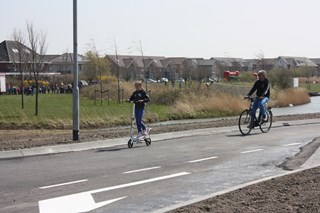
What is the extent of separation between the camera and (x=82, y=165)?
1012 centimetres

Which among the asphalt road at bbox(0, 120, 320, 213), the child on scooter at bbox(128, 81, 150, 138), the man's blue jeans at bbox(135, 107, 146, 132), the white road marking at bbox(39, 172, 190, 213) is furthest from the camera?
the man's blue jeans at bbox(135, 107, 146, 132)

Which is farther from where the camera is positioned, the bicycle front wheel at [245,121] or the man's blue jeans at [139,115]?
the bicycle front wheel at [245,121]

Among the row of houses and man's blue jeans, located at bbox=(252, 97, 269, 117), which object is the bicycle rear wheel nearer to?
man's blue jeans, located at bbox=(252, 97, 269, 117)

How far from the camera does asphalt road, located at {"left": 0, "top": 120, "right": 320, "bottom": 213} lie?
701 centimetres

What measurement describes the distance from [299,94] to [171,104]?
15533 millimetres

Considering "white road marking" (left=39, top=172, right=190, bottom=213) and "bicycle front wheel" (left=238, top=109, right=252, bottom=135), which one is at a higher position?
"bicycle front wheel" (left=238, top=109, right=252, bottom=135)

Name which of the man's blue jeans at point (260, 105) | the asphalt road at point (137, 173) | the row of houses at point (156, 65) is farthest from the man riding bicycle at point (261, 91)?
the row of houses at point (156, 65)

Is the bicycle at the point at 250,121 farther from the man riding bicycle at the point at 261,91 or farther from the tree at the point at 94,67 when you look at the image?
the tree at the point at 94,67

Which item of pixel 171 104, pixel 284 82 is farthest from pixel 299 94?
pixel 171 104

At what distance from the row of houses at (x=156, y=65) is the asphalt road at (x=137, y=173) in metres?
24.8

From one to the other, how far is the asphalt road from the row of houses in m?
24.8

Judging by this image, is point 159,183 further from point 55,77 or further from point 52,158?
point 55,77

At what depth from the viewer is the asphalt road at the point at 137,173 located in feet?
23.0

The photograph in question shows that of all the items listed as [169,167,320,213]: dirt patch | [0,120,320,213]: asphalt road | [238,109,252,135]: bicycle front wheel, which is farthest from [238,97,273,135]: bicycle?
[169,167,320,213]: dirt patch
